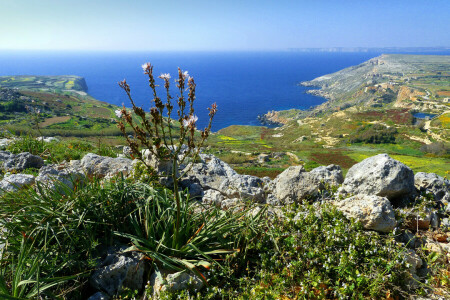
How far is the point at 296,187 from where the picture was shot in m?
5.65

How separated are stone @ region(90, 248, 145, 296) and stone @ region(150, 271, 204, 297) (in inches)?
10.4

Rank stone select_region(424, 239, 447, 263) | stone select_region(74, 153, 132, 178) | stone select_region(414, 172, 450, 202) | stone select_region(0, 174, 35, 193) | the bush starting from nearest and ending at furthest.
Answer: stone select_region(424, 239, 447, 263)
stone select_region(414, 172, 450, 202)
stone select_region(0, 174, 35, 193)
stone select_region(74, 153, 132, 178)
the bush

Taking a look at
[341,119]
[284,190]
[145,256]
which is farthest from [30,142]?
[341,119]

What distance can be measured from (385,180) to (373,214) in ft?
4.00

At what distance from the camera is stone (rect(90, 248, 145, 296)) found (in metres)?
3.50

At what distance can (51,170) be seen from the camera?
5801mm

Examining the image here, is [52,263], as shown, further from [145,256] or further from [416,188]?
[416,188]

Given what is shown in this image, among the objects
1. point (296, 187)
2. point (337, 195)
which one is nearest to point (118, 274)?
point (296, 187)

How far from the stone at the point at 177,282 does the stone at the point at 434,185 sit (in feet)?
16.7

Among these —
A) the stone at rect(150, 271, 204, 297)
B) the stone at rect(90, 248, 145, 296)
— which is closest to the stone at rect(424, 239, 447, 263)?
the stone at rect(150, 271, 204, 297)

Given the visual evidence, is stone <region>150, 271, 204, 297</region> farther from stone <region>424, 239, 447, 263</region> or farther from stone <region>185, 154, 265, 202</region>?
stone <region>424, 239, 447, 263</region>

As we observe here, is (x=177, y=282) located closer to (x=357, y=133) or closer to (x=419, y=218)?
(x=419, y=218)


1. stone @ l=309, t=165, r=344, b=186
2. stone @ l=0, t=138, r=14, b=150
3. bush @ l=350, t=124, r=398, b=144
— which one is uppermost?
stone @ l=309, t=165, r=344, b=186

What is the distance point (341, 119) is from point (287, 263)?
14037 cm
